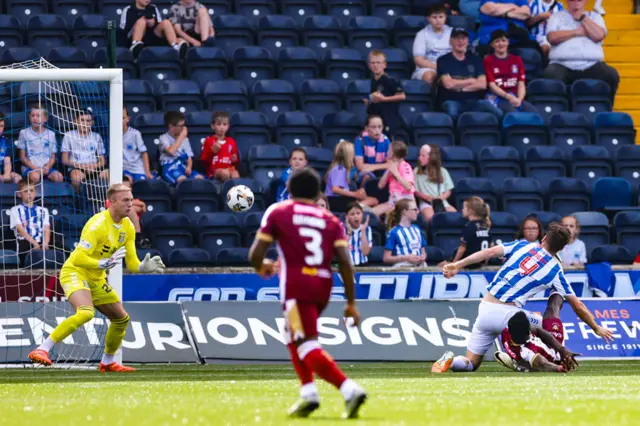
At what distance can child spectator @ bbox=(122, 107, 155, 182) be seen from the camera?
1747cm

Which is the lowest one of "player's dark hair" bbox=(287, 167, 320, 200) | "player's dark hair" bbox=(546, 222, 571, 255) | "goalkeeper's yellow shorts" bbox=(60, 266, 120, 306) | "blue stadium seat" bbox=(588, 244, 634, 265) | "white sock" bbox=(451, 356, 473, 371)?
"white sock" bbox=(451, 356, 473, 371)

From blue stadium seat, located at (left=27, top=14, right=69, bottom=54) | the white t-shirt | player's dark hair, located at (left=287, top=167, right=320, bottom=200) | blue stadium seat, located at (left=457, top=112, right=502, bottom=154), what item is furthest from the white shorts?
blue stadium seat, located at (left=27, top=14, right=69, bottom=54)

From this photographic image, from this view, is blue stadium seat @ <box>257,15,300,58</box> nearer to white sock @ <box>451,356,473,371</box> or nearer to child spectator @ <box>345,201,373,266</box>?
child spectator @ <box>345,201,373,266</box>

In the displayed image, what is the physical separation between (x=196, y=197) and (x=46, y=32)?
171 inches

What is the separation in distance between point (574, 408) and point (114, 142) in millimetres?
7608

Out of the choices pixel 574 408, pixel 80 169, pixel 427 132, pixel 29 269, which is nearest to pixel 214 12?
pixel 427 132

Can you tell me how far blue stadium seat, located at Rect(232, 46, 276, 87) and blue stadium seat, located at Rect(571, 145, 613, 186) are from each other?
5050 millimetres

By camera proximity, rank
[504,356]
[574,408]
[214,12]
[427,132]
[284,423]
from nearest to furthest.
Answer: [284,423], [574,408], [504,356], [427,132], [214,12]

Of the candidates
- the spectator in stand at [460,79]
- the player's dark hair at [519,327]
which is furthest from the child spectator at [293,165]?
the player's dark hair at [519,327]

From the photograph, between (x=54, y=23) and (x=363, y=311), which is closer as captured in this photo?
(x=363, y=311)

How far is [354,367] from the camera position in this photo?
1427cm

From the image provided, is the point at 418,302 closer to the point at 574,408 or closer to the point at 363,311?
the point at 363,311

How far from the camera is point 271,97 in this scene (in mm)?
19312

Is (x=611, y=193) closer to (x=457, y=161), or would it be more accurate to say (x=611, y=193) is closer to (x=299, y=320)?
(x=457, y=161)
